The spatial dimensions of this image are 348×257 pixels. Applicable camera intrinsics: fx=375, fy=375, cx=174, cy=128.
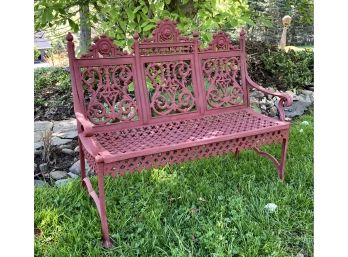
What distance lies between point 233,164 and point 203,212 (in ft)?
2.86

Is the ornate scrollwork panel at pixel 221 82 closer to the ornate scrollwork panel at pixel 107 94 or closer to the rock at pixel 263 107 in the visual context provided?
the ornate scrollwork panel at pixel 107 94

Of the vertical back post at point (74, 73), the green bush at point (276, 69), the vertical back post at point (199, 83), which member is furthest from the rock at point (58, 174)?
the green bush at point (276, 69)

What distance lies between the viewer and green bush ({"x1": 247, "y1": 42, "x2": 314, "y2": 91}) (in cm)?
600

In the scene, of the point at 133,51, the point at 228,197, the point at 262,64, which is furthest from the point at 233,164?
the point at 262,64

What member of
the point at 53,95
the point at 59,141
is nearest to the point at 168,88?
the point at 59,141

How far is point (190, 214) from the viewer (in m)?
2.73

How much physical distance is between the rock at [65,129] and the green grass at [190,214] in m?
1.25

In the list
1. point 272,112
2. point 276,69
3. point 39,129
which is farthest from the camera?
point 276,69

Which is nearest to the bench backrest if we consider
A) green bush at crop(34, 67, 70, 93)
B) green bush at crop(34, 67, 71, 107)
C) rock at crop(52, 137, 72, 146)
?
rock at crop(52, 137, 72, 146)

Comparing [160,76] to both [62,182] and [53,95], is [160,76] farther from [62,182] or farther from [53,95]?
[53,95]

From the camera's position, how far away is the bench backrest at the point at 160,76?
109 inches

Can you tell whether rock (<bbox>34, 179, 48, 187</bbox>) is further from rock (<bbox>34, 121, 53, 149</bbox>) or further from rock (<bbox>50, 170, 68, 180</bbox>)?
rock (<bbox>34, 121, 53, 149</bbox>)

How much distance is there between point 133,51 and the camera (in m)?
2.93

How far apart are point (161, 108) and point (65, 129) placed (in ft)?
6.16
